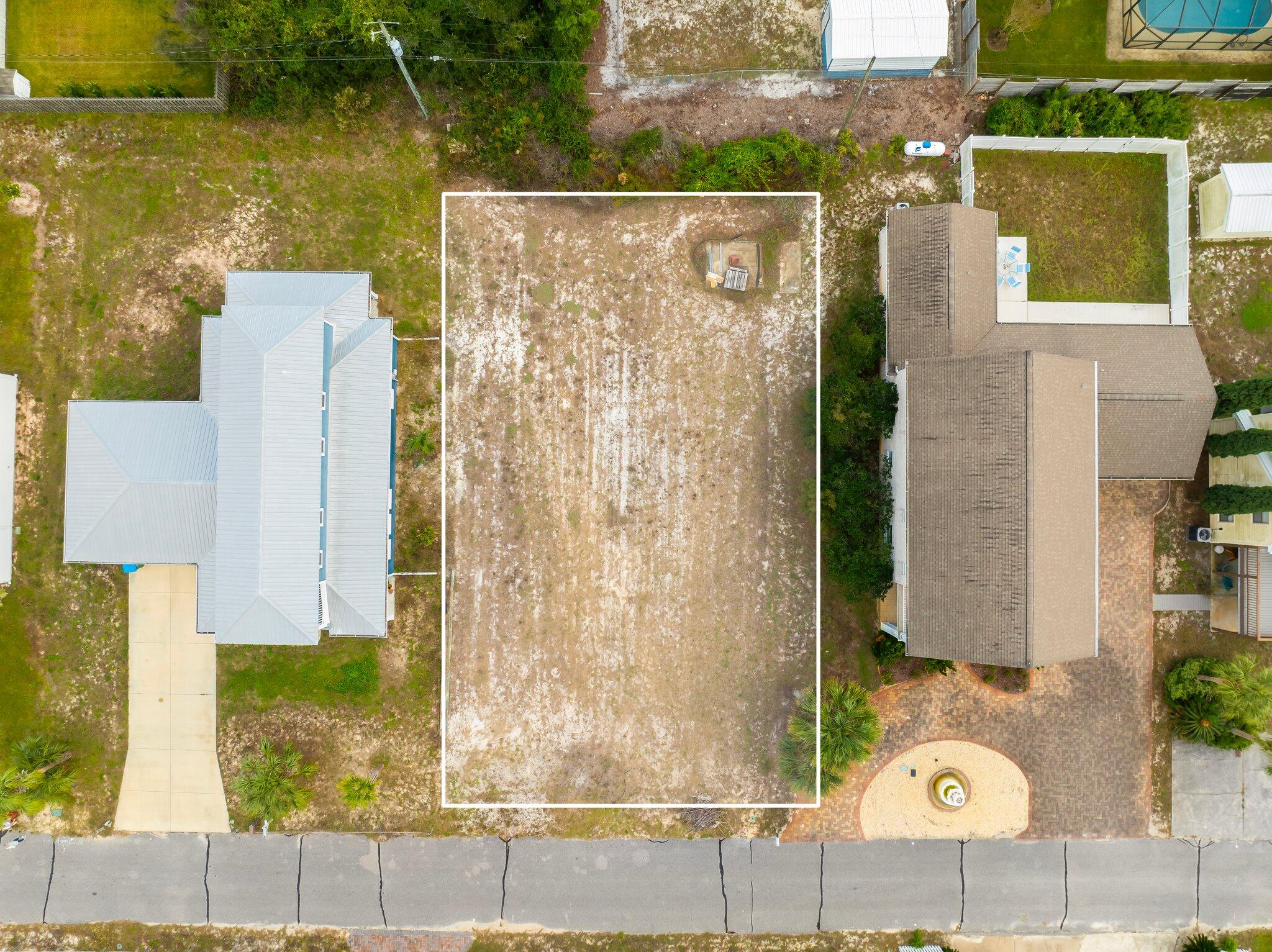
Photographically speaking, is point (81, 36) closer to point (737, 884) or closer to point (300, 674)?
point (300, 674)

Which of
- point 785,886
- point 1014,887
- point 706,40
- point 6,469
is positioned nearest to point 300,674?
point 6,469

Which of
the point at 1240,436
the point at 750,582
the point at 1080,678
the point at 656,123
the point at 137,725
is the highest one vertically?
the point at 656,123

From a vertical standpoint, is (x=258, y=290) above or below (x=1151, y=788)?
above

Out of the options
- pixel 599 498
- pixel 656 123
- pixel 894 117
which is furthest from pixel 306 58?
pixel 894 117

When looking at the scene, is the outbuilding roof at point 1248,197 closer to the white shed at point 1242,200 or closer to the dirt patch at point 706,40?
the white shed at point 1242,200

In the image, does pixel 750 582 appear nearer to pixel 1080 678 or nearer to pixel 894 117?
pixel 1080 678

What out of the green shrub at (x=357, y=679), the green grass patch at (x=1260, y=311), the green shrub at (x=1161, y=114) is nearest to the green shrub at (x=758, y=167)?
the green shrub at (x=1161, y=114)
